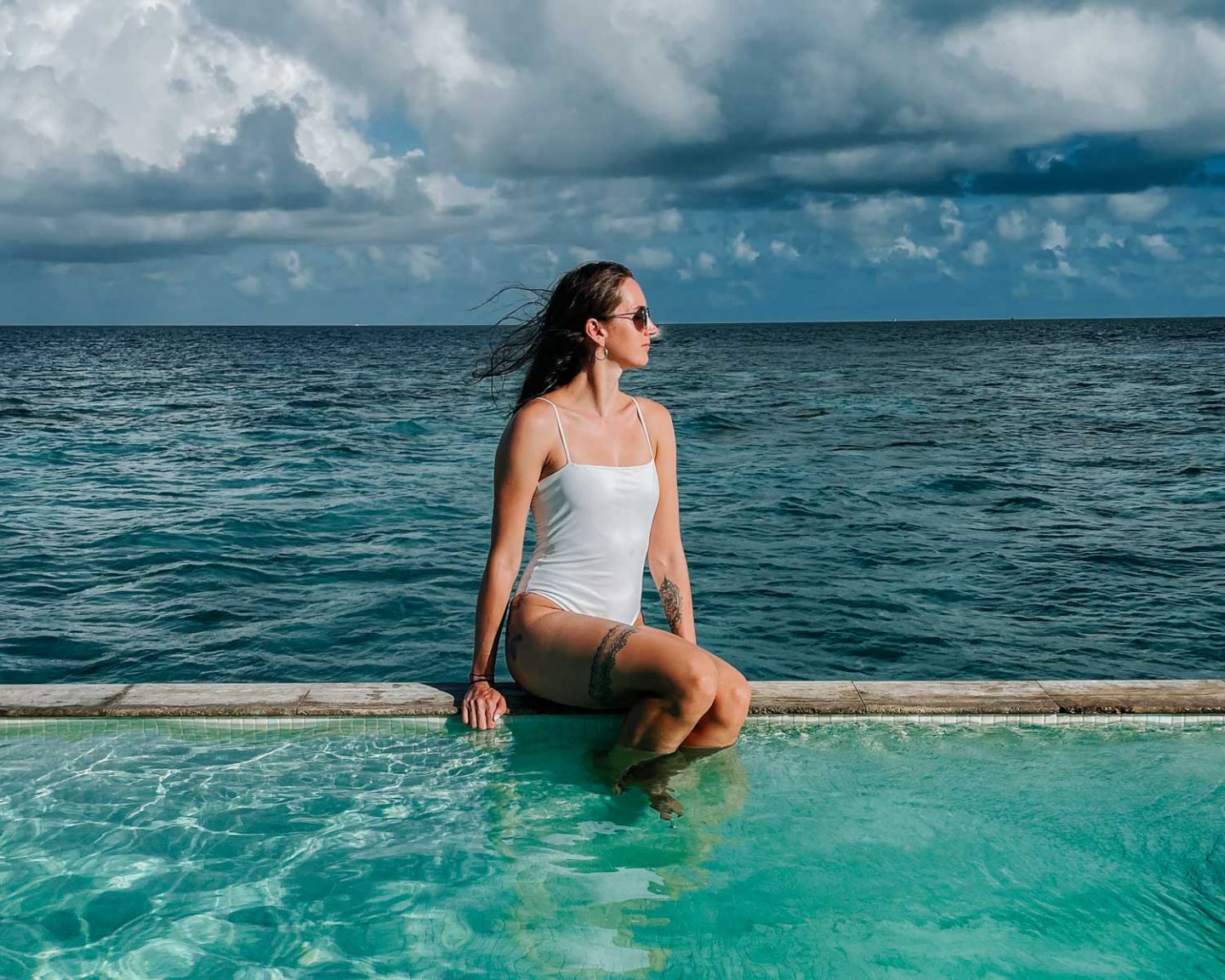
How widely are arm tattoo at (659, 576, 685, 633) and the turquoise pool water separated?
1.71 feet

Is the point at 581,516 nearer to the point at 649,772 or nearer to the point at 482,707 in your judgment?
the point at 482,707

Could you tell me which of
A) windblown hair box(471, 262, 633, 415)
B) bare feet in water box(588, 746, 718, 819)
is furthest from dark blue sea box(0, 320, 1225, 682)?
bare feet in water box(588, 746, 718, 819)

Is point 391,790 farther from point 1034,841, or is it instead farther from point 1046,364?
Answer: point 1046,364

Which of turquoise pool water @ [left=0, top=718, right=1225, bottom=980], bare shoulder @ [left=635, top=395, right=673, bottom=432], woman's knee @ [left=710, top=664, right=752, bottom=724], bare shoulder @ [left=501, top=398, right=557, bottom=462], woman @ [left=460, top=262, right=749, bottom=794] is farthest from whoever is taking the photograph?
bare shoulder @ [left=635, top=395, right=673, bottom=432]

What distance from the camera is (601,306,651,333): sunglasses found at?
163 inches

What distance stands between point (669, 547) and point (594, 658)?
733 mm

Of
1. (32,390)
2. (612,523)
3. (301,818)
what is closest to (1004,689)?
(612,523)

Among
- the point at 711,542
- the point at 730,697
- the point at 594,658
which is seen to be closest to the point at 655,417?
the point at 594,658

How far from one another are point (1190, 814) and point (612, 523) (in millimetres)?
2187

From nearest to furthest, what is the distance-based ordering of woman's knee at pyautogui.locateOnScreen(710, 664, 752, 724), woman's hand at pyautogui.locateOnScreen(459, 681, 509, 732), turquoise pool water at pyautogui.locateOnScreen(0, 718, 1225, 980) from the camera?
1. turquoise pool water at pyautogui.locateOnScreen(0, 718, 1225, 980)
2. woman's knee at pyautogui.locateOnScreen(710, 664, 752, 724)
3. woman's hand at pyautogui.locateOnScreen(459, 681, 509, 732)

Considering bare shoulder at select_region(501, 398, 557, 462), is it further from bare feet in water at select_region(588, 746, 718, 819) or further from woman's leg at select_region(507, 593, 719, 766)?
bare feet in water at select_region(588, 746, 718, 819)

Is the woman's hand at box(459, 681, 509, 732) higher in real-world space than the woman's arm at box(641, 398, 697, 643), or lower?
lower

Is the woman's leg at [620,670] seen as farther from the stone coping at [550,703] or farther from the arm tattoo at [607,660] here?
the stone coping at [550,703]

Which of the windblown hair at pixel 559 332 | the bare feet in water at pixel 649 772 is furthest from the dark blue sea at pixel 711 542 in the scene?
the bare feet in water at pixel 649 772
